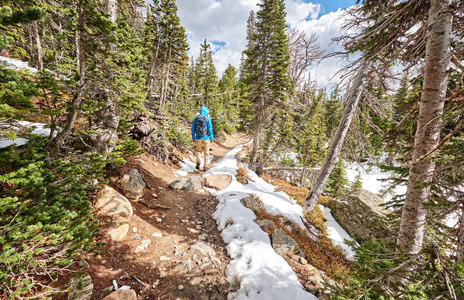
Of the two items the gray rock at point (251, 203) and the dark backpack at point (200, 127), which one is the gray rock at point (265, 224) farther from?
the dark backpack at point (200, 127)

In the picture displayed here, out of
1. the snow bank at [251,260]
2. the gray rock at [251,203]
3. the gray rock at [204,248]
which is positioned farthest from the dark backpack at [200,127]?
the gray rock at [204,248]

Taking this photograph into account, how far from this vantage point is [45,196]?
2.78m

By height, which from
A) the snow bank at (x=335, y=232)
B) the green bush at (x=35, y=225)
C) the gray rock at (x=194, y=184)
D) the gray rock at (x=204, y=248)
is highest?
the green bush at (x=35, y=225)

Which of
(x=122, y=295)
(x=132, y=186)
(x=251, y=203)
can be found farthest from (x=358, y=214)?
(x=132, y=186)

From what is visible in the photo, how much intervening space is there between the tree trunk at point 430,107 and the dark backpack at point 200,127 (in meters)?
8.59

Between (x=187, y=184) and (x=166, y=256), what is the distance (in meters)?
4.25

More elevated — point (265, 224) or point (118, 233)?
point (118, 233)

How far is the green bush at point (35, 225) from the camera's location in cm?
203

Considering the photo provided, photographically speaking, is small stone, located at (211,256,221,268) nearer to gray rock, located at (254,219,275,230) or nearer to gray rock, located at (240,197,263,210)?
gray rock, located at (254,219,275,230)

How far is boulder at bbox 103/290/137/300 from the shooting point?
3144 mm

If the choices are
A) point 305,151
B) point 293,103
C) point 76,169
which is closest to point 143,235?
point 76,169

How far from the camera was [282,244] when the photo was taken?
5.60 meters

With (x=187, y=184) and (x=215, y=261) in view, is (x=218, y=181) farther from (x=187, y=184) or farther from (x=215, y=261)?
(x=215, y=261)

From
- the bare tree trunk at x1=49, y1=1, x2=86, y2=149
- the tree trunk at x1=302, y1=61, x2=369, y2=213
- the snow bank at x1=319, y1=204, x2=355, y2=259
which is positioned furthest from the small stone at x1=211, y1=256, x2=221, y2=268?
the snow bank at x1=319, y1=204, x2=355, y2=259
